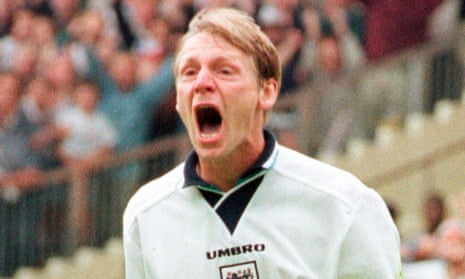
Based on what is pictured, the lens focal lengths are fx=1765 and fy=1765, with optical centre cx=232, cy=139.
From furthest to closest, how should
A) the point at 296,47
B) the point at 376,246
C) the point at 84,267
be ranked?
the point at 84,267 < the point at 296,47 < the point at 376,246

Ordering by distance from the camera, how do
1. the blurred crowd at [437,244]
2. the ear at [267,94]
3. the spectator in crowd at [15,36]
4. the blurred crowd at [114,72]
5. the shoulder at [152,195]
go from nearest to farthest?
the ear at [267,94], the shoulder at [152,195], the blurred crowd at [437,244], the blurred crowd at [114,72], the spectator in crowd at [15,36]

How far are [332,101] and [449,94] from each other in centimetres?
81

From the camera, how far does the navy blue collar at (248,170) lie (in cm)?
530

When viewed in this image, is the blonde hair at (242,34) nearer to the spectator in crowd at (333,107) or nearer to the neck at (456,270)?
the neck at (456,270)

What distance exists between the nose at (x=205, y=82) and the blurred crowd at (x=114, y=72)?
615cm

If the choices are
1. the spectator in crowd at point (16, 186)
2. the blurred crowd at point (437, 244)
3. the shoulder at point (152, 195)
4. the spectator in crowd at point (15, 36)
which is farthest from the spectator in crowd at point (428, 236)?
the shoulder at point (152, 195)

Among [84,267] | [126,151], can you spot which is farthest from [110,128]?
[84,267]

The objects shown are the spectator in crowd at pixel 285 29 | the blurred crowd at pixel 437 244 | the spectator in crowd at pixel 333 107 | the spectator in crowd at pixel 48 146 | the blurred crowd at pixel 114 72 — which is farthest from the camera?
the spectator in crowd at pixel 48 146

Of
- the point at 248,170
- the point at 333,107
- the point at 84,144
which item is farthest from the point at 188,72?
the point at 84,144

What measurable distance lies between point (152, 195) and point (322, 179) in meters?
0.53

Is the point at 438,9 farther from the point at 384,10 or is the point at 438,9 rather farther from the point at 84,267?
the point at 84,267

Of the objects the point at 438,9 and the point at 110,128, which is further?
the point at 110,128

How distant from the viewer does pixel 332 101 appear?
474 inches

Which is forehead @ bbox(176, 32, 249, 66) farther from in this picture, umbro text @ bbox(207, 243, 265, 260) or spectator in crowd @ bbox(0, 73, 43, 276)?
spectator in crowd @ bbox(0, 73, 43, 276)
